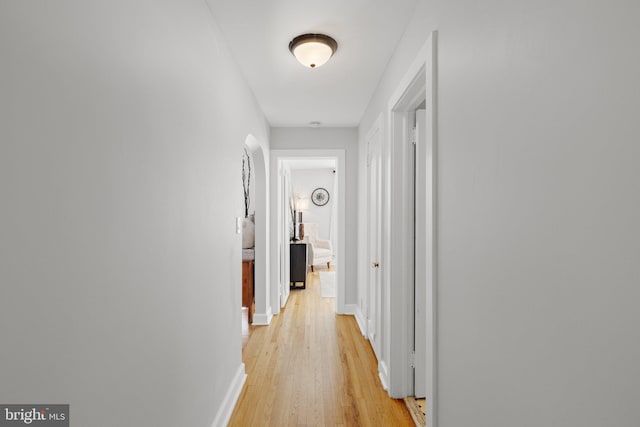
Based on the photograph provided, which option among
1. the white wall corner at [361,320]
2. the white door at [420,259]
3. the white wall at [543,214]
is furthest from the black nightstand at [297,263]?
the white wall at [543,214]

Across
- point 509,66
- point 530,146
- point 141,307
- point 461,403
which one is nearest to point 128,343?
point 141,307

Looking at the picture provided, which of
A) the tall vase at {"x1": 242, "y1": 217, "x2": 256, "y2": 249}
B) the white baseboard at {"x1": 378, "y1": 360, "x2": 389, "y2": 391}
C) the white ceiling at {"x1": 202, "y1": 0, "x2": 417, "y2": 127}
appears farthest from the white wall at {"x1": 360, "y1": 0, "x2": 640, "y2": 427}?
the tall vase at {"x1": 242, "y1": 217, "x2": 256, "y2": 249}

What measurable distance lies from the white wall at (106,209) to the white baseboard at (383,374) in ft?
4.39

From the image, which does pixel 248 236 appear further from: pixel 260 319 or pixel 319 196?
pixel 319 196

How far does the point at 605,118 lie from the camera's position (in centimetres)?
72

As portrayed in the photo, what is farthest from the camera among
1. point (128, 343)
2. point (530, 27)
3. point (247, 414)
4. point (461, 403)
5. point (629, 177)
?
point (247, 414)

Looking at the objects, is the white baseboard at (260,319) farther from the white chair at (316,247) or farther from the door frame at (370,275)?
the white chair at (316,247)

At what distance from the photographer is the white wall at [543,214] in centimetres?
69

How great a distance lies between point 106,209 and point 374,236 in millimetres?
2741

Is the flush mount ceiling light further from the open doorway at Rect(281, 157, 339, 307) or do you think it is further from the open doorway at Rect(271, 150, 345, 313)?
the open doorway at Rect(281, 157, 339, 307)

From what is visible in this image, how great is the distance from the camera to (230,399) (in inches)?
98.3

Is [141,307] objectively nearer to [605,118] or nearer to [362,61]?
[605,118]

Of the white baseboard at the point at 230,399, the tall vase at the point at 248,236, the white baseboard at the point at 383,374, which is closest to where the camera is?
the white baseboard at the point at 230,399

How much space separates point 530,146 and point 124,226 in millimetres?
1195
